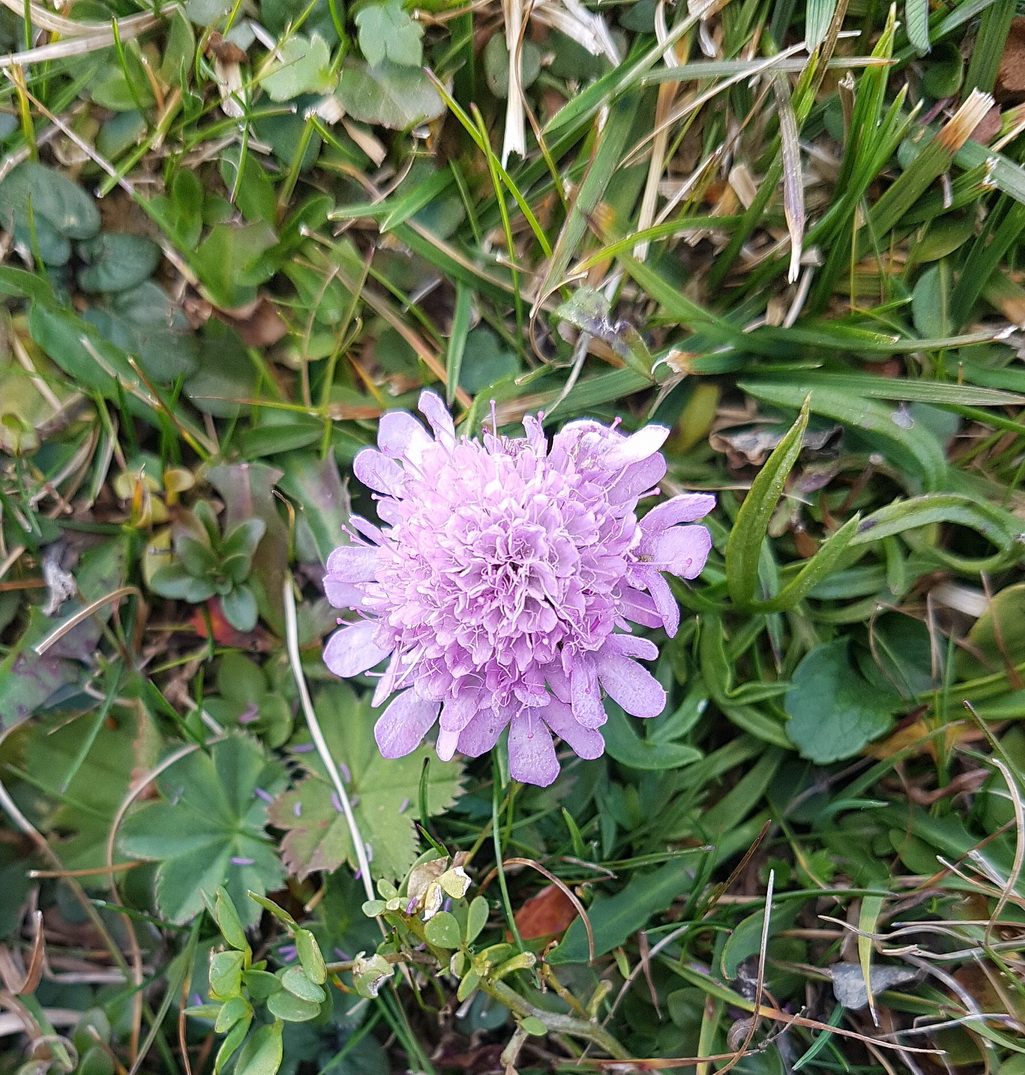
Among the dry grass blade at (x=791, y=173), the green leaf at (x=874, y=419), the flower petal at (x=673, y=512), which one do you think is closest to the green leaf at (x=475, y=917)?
the flower petal at (x=673, y=512)

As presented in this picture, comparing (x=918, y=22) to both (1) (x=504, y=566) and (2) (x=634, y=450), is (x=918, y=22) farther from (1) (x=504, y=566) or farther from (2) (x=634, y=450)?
(1) (x=504, y=566)

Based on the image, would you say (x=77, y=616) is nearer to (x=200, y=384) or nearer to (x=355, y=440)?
(x=200, y=384)

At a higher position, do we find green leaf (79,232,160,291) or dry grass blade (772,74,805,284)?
green leaf (79,232,160,291)

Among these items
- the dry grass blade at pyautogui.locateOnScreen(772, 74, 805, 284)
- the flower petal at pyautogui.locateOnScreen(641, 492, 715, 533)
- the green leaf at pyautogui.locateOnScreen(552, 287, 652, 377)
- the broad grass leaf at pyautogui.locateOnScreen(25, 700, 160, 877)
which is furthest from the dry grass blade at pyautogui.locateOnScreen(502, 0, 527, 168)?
the broad grass leaf at pyautogui.locateOnScreen(25, 700, 160, 877)

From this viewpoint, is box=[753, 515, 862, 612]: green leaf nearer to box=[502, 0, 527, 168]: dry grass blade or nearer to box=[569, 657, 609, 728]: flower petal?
box=[569, 657, 609, 728]: flower petal

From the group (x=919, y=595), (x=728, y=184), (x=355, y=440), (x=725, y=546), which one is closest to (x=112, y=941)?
(x=355, y=440)

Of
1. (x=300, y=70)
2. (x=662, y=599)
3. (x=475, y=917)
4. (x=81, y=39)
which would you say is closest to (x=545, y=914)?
(x=475, y=917)

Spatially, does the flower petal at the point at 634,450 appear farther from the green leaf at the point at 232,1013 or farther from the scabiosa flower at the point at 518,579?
the green leaf at the point at 232,1013
